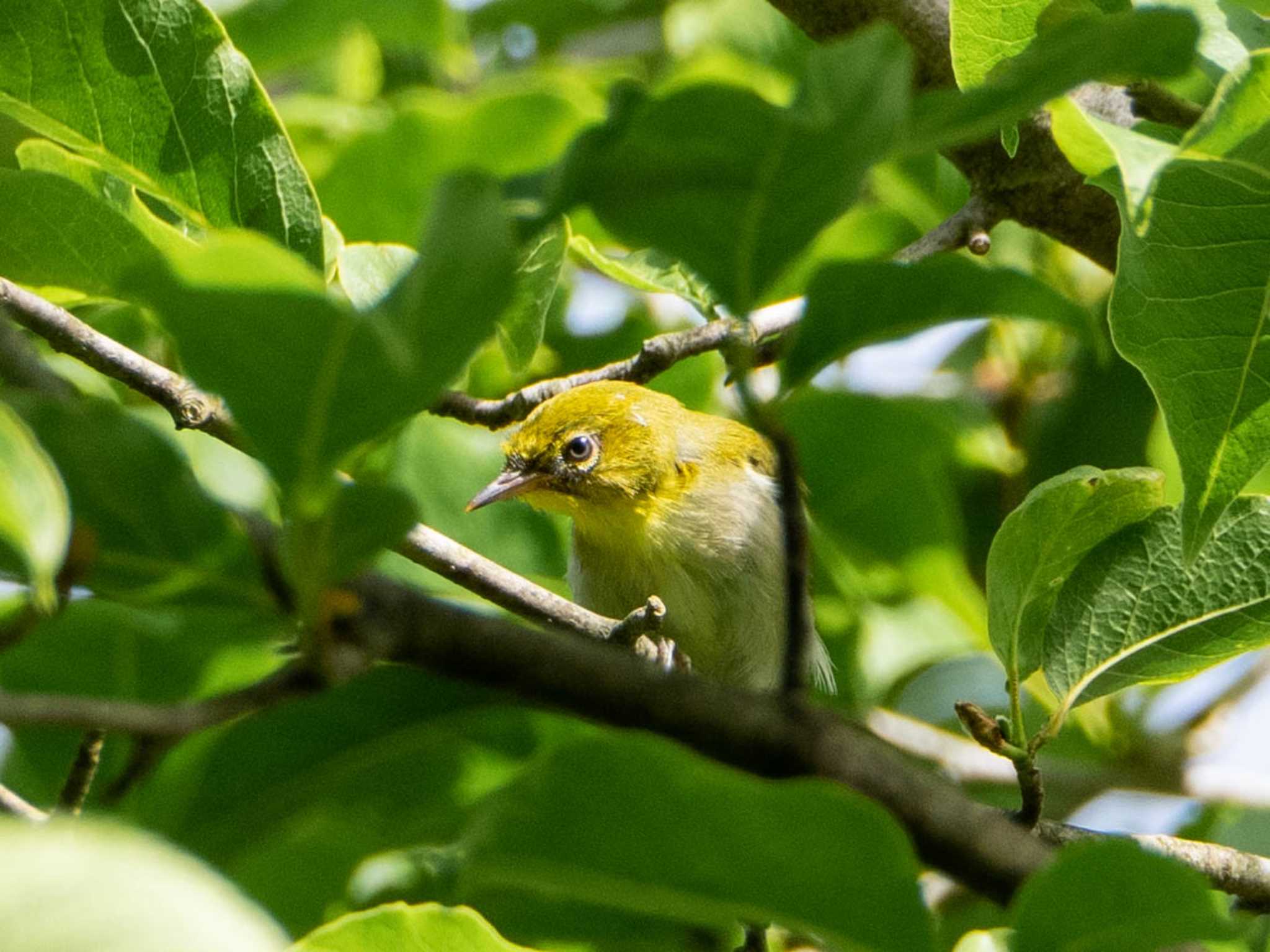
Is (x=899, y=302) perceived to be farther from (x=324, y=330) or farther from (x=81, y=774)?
(x=81, y=774)

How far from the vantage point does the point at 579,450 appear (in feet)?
15.3

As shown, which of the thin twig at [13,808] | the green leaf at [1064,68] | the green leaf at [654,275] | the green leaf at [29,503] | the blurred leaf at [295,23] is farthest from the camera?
the blurred leaf at [295,23]

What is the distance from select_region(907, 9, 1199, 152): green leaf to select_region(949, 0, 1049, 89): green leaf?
0.73 metres

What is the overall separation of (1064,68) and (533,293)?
121 centimetres

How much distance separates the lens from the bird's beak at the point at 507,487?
4102mm

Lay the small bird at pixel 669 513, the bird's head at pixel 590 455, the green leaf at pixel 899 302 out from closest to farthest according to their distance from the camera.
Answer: the green leaf at pixel 899 302, the small bird at pixel 669 513, the bird's head at pixel 590 455

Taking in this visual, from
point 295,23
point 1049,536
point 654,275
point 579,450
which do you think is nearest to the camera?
point 1049,536

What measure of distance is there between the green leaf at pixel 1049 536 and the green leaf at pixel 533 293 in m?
0.78

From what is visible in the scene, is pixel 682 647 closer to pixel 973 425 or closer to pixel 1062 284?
pixel 973 425

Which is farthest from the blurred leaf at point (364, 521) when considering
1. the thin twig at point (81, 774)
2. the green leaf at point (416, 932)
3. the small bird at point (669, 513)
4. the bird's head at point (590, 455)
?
the bird's head at point (590, 455)

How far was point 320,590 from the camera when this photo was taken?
A: 1.33m

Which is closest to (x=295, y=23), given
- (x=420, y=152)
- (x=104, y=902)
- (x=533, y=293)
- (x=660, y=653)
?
(x=420, y=152)

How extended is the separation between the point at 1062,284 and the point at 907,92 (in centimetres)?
458

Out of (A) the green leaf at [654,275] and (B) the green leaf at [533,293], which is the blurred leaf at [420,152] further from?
(B) the green leaf at [533,293]
